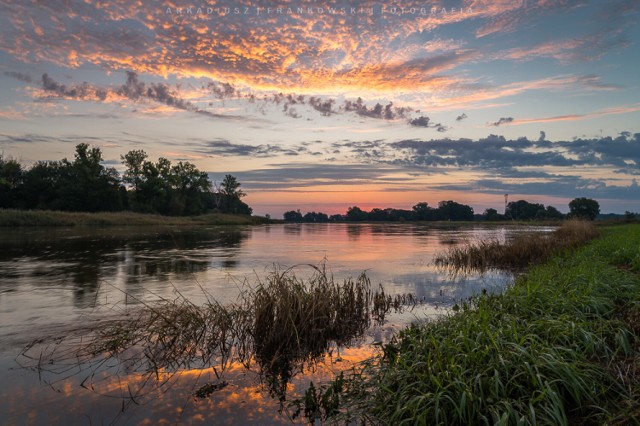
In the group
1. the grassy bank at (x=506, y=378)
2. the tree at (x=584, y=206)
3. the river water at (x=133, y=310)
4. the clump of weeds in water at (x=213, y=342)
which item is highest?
the tree at (x=584, y=206)

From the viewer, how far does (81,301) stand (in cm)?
1348

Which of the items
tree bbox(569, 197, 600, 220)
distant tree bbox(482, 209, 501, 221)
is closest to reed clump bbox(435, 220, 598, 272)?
tree bbox(569, 197, 600, 220)

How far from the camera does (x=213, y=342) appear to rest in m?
8.73

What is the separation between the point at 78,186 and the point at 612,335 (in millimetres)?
102561

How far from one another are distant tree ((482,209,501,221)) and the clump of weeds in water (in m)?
165

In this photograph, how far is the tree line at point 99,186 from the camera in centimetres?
8738

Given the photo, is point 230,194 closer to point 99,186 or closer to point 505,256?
point 99,186

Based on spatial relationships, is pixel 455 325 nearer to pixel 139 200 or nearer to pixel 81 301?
pixel 81 301

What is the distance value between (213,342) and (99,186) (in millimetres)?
97557

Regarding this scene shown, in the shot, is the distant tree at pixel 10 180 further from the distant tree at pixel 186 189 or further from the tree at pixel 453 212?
the tree at pixel 453 212

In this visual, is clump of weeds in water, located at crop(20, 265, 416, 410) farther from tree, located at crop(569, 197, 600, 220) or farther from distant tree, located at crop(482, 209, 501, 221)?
distant tree, located at crop(482, 209, 501, 221)

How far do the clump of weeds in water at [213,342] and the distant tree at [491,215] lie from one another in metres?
165

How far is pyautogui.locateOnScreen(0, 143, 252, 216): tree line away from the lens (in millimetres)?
87375

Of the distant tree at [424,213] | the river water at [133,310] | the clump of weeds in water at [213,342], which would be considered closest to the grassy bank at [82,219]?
the river water at [133,310]
